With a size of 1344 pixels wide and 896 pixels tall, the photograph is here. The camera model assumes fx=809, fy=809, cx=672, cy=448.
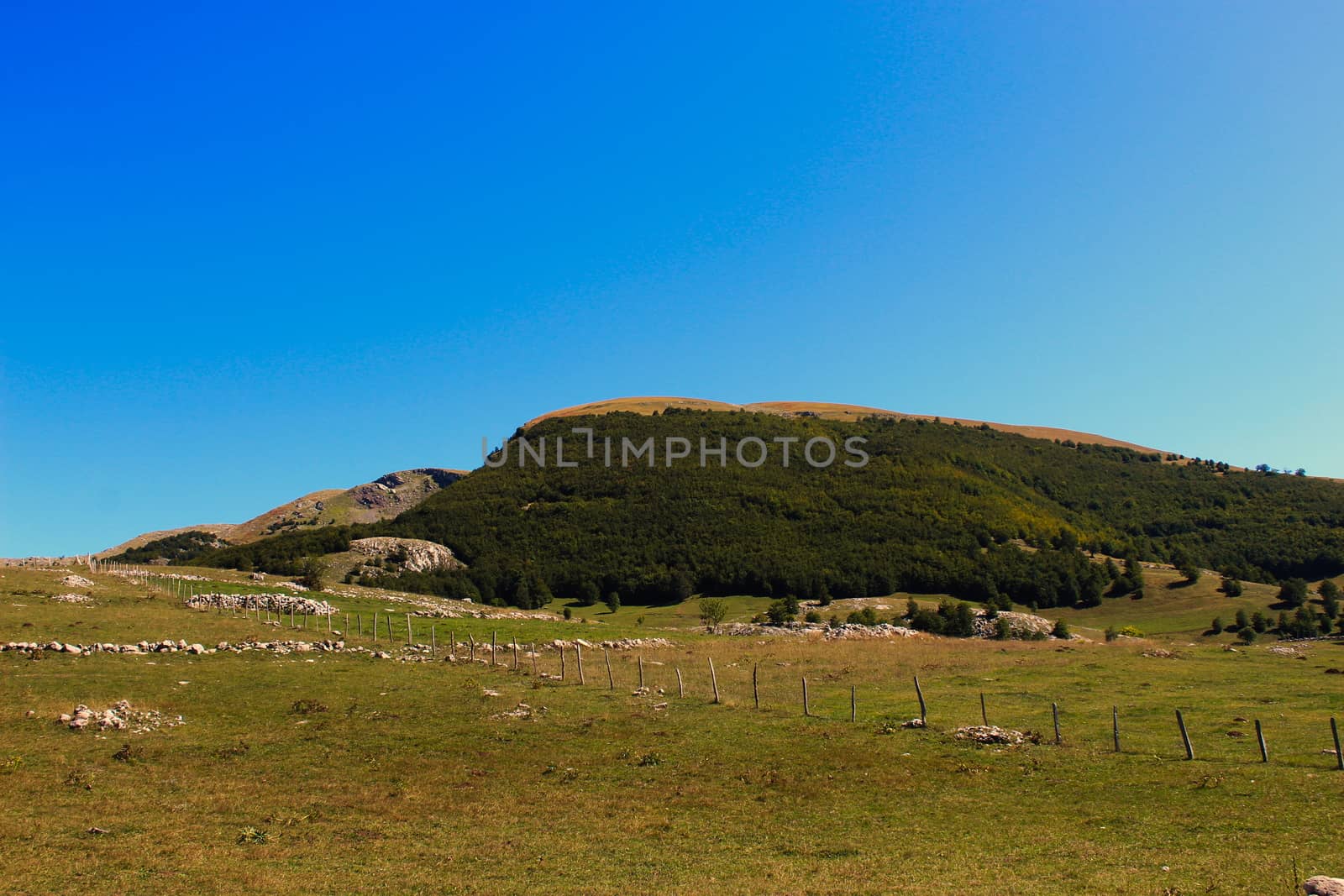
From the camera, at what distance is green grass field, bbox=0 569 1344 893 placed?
15.8m

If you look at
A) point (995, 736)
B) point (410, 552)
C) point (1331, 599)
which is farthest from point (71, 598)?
point (1331, 599)

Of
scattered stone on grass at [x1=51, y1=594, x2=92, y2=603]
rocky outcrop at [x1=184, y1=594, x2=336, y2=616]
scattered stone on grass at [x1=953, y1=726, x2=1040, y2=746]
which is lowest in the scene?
scattered stone on grass at [x1=953, y1=726, x2=1040, y2=746]

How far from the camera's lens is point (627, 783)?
2317 cm

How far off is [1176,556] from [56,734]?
178279 mm

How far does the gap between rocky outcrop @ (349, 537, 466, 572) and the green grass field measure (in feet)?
271

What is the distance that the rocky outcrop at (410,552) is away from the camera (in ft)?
414

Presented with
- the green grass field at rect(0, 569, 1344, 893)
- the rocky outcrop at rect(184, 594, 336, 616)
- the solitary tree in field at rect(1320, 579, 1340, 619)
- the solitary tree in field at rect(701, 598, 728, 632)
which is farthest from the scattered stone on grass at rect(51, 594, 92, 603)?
the solitary tree in field at rect(1320, 579, 1340, 619)

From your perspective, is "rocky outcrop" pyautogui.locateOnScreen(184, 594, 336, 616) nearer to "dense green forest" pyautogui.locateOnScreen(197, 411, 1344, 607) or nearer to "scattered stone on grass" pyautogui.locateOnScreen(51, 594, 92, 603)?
"scattered stone on grass" pyautogui.locateOnScreen(51, 594, 92, 603)

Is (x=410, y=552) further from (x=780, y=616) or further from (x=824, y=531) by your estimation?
(x=824, y=531)

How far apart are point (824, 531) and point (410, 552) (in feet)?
247

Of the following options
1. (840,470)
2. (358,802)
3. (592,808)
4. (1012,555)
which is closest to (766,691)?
(592,808)

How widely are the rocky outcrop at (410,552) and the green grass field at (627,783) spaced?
8263 centimetres

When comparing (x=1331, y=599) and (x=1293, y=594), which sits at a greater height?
(x=1293, y=594)

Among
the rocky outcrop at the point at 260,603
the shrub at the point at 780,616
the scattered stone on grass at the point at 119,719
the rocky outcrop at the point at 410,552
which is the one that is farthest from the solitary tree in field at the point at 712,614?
the scattered stone on grass at the point at 119,719
